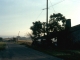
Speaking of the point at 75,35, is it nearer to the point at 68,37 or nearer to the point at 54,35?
the point at 68,37

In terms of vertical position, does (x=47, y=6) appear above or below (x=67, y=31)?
above

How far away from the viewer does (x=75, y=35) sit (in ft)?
145

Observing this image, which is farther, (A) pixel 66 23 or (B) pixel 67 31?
(A) pixel 66 23

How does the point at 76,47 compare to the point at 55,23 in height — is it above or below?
below

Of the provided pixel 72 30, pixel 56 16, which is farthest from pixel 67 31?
pixel 56 16

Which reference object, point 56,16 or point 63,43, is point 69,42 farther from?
point 56,16

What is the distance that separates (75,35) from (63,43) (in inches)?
113

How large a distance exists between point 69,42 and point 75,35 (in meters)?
1.73

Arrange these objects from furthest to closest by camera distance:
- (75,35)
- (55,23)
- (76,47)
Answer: (55,23)
(75,35)
(76,47)

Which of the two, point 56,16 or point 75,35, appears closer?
point 75,35

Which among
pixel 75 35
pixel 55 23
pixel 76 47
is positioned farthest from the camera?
pixel 55 23

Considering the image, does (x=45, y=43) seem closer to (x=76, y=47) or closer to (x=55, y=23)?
(x=55, y=23)

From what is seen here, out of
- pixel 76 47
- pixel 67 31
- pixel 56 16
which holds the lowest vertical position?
pixel 76 47

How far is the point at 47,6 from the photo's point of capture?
4275 cm
